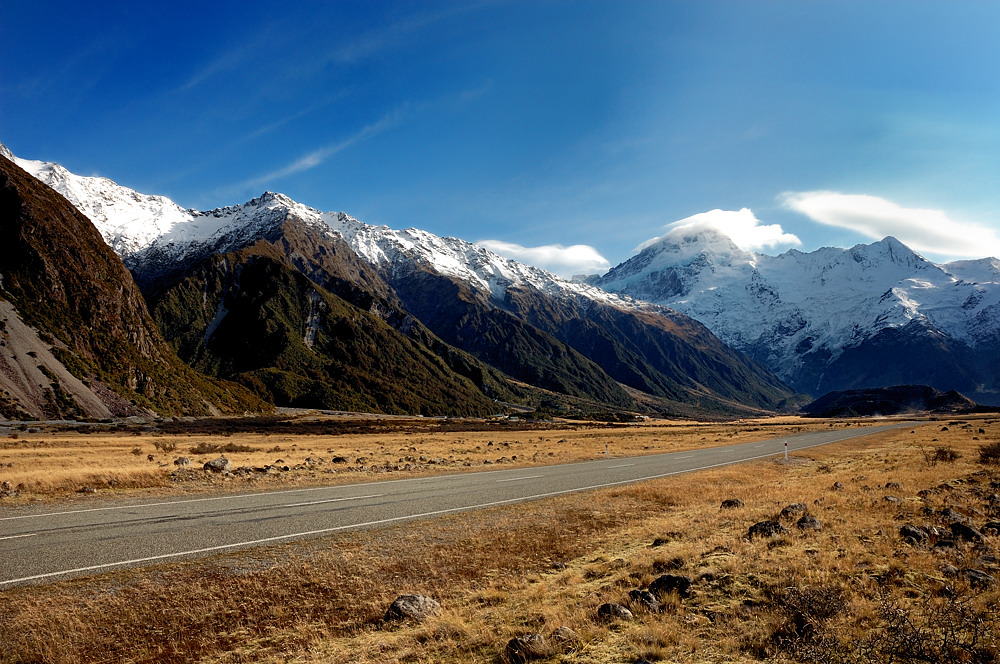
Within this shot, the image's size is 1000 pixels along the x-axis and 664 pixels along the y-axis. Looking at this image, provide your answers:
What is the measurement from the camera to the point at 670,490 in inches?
787

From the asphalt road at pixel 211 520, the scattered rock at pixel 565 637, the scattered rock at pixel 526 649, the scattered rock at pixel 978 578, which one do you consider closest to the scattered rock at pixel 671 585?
the scattered rock at pixel 565 637

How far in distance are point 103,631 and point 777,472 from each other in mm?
28729

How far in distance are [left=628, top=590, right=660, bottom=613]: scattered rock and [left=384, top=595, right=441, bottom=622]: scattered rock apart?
3025mm

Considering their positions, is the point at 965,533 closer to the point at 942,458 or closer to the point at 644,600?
the point at 644,600

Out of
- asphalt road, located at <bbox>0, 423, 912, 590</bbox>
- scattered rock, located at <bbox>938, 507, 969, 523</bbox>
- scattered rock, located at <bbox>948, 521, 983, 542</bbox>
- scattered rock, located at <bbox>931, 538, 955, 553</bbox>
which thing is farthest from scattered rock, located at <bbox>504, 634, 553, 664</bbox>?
scattered rock, located at <bbox>938, 507, 969, 523</bbox>

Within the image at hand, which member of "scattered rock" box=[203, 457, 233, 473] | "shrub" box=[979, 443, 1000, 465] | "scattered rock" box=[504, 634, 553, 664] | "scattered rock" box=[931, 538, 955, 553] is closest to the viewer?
"scattered rock" box=[504, 634, 553, 664]

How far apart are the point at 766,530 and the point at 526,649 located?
26.0 feet

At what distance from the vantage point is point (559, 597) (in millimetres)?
8539

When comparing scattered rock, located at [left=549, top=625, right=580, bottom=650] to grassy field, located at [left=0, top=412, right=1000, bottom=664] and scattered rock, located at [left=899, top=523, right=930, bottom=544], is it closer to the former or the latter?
grassy field, located at [left=0, top=412, right=1000, bottom=664]

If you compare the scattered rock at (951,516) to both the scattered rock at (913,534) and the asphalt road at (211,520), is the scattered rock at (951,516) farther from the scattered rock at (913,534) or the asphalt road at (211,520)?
the asphalt road at (211,520)

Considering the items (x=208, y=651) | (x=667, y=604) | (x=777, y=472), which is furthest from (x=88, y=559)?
(x=777, y=472)

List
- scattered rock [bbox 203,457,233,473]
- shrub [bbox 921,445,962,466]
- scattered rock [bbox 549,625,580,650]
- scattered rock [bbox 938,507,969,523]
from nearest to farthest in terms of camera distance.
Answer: scattered rock [bbox 549,625,580,650]
scattered rock [bbox 938,507,969,523]
shrub [bbox 921,445,962,466]
scattered rock [bbox 203,457,233,473]

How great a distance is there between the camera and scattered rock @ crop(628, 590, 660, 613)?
7598 mm

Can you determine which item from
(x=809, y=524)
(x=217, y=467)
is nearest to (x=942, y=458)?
(x=809, y=524)
